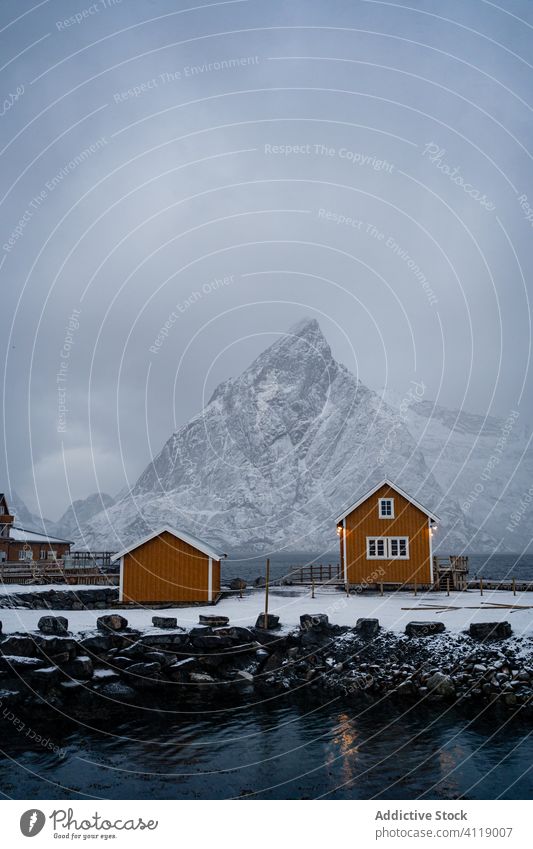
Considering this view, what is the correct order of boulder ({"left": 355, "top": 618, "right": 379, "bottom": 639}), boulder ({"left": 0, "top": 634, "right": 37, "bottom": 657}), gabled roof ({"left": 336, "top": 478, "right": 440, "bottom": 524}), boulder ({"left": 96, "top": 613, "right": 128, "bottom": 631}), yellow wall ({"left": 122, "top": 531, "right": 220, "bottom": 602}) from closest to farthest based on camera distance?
boulder ({"left": 0, "top": 634, "right": 37, "bottom": 657}) → boulder ({"left": 355, "top": 618, "right": 379, "bottom": 639}) → boulder ({"left": 96, "top": 613, "right": 128, "bottom": 631}) → yellow wall ({"left": 122, "top": 531, "right": 220, "bottom": 602}) → gabled roof ({"left": 336, "top": 478, "right": 440, "bottom": 524})

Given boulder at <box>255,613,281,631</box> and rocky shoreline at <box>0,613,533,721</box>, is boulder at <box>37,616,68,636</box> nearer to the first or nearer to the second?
rocky shoreline at <box>0,613,533,721</box>

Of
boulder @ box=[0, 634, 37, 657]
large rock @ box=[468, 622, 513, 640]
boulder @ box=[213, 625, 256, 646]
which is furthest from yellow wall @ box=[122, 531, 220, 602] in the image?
large rock @ box=[468, 622, 513, 640]

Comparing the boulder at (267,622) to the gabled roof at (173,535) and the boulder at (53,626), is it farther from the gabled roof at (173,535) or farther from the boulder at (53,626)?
the boulder at (53,626)

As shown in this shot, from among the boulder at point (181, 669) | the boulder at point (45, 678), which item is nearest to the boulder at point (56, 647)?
the boulder at point (45, 678)

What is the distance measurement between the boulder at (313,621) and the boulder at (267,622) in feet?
4.63

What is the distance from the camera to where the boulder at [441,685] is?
23.0 meters

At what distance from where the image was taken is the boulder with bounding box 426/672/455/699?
23.0 meters

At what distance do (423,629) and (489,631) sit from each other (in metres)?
3.07

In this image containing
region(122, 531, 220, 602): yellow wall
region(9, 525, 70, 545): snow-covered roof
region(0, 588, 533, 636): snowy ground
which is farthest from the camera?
region(9, 525, 70, 545): snow-covered roof

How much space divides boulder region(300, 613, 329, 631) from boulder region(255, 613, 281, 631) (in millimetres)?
1410

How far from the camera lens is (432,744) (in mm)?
17953

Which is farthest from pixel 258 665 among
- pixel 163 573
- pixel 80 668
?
pixel 163 573

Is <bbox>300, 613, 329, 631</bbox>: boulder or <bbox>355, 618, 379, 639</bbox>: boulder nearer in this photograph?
<bbox>355, 618, 379, 639</bbox>: boulder

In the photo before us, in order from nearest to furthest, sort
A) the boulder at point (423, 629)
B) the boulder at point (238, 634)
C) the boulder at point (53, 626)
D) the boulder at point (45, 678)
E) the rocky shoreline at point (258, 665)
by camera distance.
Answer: the rocky shoreline at point (258, 665) < the boulder at point (45, 678) < the boulder at point (423, 629) < the boulder at point (238, 634) < the boulder at point (53, 626)
